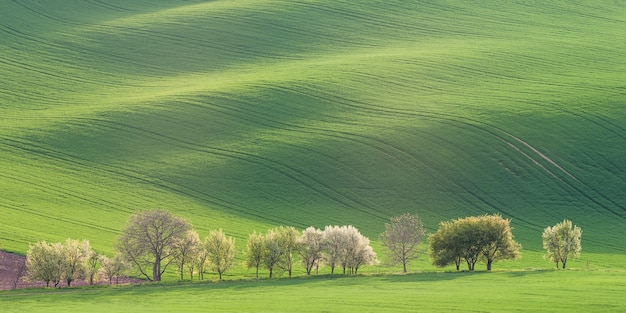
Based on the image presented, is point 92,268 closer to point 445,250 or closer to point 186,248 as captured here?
point 186,248

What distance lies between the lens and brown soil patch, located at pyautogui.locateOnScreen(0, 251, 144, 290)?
199ft

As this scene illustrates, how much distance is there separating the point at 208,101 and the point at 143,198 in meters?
22.1

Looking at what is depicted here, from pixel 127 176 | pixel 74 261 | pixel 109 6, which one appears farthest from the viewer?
pixel 109 6

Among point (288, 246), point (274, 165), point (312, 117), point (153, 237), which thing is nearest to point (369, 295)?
point (288, 246)

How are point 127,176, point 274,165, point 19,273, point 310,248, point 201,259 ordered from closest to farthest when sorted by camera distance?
1. point 19,273
2. point 201,259
3. point 310,248
4. point 127,176
5. point 274,165

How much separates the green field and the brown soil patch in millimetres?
1317

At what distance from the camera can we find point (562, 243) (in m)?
66.8

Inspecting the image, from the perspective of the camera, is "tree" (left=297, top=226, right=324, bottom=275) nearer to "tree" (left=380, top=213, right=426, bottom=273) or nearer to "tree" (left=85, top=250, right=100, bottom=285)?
"tree" (left=380, top=213, right=426, bottom=273)

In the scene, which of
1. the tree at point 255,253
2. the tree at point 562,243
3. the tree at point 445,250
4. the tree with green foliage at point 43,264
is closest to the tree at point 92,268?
the tree with green foliage at point 43,264

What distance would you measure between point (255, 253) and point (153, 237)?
21.5 ft

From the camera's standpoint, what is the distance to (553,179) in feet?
274

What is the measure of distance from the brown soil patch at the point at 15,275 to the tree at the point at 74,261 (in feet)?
2.62

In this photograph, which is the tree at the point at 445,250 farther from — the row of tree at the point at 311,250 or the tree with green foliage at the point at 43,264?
the tree with green foliage at the point at 43,264

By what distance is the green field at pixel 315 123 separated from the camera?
7750cm
